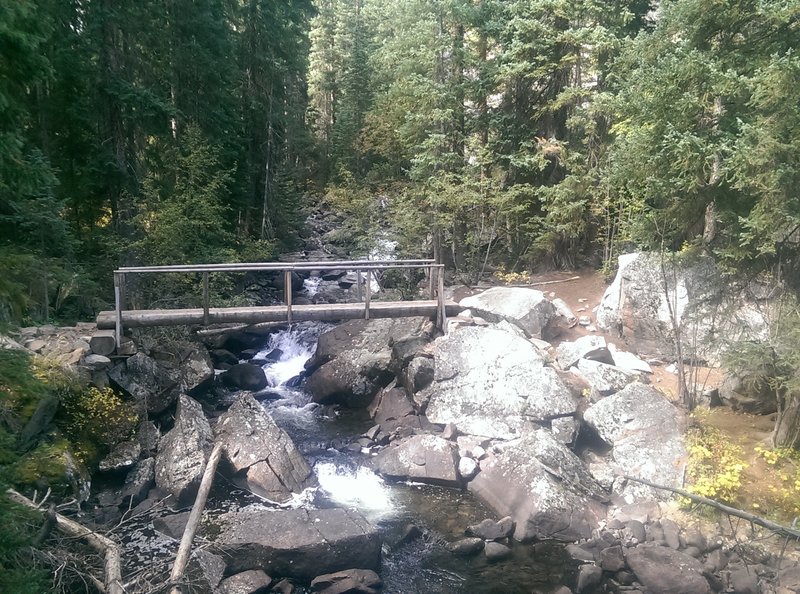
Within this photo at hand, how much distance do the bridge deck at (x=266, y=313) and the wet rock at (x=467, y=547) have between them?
5942mm

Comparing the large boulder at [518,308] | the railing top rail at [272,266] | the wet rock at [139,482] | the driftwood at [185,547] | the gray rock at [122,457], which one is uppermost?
the railing top rail at [272,266]

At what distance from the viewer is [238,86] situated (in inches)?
836

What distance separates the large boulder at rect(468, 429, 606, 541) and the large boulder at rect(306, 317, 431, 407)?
13.2 ft

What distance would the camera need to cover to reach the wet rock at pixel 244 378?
1432cm

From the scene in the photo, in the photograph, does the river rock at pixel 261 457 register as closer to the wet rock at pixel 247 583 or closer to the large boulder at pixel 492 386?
the wet rock at pixel 247 583

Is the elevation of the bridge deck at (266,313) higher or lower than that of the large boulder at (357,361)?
higher

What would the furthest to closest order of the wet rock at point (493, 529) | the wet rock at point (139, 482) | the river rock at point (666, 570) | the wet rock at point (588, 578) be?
1. the wet rock at point (139, 482)
2. the wet rock at point (493, 529)
3. the wet rock at point (588, 578)
4. the river rock at point (666, 570)

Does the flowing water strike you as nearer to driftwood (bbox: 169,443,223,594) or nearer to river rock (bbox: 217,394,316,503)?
river rock (bbox: 217,394,316,503)

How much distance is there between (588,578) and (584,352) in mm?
5695

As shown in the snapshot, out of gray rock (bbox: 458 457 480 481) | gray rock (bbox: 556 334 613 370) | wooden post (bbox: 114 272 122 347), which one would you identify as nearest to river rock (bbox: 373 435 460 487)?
gray rock (bbox: 458 457 480 481)

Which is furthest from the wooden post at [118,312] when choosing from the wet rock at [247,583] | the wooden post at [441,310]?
the wooden post at [441,310]

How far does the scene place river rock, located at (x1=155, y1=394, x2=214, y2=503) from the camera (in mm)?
9625

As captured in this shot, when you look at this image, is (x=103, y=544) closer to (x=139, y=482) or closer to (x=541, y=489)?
(x=139, y=482)

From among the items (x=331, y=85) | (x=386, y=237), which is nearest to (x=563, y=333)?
(x=386, y=237)
